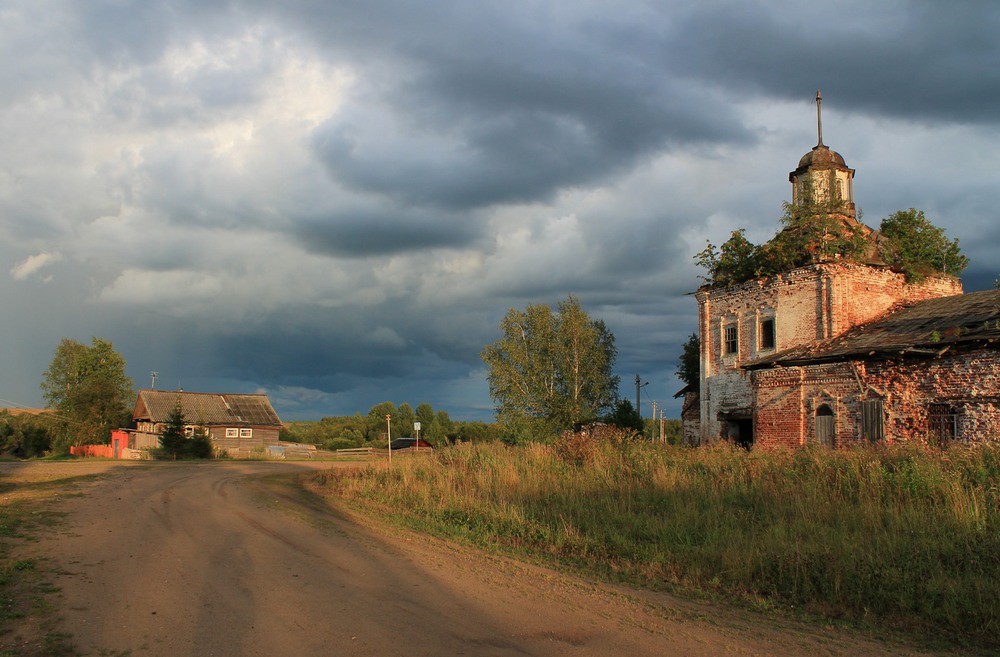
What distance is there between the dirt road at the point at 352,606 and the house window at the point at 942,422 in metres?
15.5

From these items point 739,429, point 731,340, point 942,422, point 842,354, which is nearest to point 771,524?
point 942,422

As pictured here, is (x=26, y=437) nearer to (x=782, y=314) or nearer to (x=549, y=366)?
(x=549, y=366)

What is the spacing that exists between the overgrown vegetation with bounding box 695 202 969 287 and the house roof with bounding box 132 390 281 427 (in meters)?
39.9

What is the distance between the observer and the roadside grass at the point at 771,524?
7.48 m

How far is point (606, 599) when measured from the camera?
762 cm

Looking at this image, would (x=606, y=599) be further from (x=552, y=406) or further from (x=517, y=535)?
(x=552, y=406)

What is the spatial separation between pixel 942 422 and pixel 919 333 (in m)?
2.91

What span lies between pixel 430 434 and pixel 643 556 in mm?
73420

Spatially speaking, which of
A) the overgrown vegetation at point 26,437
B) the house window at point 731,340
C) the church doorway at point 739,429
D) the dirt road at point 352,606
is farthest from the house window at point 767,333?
the overgrown vegetation at point 26,437

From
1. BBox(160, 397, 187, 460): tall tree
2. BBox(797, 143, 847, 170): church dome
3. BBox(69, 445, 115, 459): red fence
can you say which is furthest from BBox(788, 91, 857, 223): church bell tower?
BBox(69, 445, 115, 459): red fence

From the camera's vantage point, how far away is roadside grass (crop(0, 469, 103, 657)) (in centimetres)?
571

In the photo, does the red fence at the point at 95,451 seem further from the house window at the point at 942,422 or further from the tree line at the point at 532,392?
the house window at the point at 942,422

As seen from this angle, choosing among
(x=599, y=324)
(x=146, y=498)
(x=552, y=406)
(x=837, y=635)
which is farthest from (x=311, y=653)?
(x=599, y=324)

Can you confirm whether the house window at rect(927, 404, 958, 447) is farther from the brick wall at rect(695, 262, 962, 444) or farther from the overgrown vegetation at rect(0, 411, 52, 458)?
the overgrown vegetation at rect(0, 411, 52, 458)
